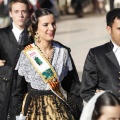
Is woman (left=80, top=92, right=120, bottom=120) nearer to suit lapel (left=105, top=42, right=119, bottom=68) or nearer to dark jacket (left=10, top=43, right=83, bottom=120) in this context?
suit lapel (left=105, top=42, right=119, bottom=68)

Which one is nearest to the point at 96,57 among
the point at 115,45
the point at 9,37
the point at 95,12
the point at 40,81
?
the point at 115,45

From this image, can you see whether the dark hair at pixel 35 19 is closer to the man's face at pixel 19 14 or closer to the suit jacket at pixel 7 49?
the suit jacket at pixel 7 49

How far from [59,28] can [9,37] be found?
57.2ft

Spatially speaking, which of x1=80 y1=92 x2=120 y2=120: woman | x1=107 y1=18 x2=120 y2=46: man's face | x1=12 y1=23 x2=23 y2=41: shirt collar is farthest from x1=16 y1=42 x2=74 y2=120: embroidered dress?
x1=80 y1=92 x2=120 y2=120: woman

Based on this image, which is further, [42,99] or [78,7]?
[78,7]

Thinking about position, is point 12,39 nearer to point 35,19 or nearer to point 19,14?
point 19,14

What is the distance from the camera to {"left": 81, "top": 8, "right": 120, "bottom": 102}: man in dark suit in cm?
529

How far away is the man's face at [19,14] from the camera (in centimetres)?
674

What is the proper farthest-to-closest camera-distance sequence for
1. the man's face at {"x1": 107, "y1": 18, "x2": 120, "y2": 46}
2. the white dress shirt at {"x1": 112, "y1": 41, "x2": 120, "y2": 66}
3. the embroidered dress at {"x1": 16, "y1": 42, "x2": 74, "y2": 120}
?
the embroidered dress at {"x1": 16, "y1": 42, "x2": 74, "y2": 120} < the white dress shirt at {"x1": 112, "y1": 41, "x2": 120, "y2": 66} < the man's face at {"x1": 107, "y1": 18, "x2": 120, "y2": 46}

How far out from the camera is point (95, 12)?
33.3 meters

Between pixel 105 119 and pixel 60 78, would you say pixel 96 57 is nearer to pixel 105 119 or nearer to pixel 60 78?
pixel 60 78

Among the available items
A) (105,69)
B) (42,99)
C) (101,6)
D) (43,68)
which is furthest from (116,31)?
(101,6)

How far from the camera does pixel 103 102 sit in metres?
3.84

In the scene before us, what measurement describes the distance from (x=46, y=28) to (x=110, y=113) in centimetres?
202
